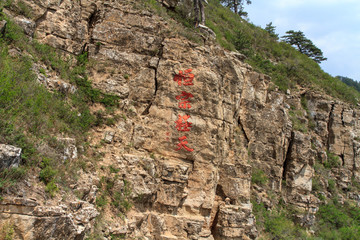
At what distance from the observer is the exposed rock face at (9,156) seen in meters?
5.03

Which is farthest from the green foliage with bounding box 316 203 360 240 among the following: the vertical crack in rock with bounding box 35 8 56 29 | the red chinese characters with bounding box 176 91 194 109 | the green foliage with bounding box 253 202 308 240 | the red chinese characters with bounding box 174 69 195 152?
the vertical crack in rock with bounding box 35 8 56 29

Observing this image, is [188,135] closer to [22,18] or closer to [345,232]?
[22,18]

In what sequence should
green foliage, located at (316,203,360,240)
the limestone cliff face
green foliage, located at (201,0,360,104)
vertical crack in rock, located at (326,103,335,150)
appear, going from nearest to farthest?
the limestone cliff face < green foliage, located at (316,203,360,240) < vertical crack in rock, located at (326,103,335,150) < green foliage, located at (201,0,360,104)

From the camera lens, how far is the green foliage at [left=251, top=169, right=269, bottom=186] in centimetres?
1525

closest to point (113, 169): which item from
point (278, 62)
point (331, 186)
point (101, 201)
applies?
point (101, 201)

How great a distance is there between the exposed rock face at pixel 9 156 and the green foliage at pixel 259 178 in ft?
39.7

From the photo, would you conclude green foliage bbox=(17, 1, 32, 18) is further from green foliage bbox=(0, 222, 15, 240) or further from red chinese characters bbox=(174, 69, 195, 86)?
green foliage bbox=(0, 222, 15, 240)

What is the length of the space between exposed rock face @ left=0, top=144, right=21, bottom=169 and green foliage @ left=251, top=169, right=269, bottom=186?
39.7 ft

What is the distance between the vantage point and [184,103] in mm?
10359

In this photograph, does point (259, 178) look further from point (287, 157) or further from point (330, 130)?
point (330, 130)

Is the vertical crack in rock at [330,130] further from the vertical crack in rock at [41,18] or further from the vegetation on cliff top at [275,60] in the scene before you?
the vertical crack in rock at [41,18]

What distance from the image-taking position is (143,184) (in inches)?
348

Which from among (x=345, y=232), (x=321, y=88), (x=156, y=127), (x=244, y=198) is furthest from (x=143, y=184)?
(x=321, y=88)

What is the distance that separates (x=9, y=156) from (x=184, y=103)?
616cm
